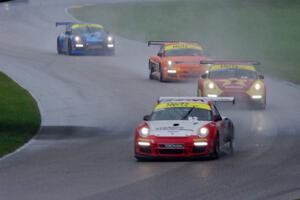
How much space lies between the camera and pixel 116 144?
25.9 m

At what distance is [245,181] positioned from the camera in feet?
62.8

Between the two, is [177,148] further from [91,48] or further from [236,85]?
[91,48]

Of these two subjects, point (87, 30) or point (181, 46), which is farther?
point (87, 30)

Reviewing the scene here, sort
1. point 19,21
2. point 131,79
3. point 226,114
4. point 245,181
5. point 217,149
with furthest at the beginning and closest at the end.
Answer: point 19,21
point 131,79
point 226,114
point 217,149
point 245,181

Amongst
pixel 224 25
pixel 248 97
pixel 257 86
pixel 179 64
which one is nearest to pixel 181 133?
pixel 248 97

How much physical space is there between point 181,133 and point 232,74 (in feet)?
39.4

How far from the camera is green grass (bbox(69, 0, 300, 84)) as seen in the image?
52.9 meters

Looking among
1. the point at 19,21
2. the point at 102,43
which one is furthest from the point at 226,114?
the point at 19,21

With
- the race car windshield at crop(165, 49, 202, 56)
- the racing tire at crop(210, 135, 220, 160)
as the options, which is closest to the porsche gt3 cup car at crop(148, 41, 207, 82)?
the race car windshield at crop(165, 49, 202, 56)

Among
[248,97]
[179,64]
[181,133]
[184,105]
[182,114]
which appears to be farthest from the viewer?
[179,64]

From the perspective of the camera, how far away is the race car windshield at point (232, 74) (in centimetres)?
3384

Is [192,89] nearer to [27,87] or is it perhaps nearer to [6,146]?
[27,87]

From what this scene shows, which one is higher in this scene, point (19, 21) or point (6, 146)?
point (6, 146)

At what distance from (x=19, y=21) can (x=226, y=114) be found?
38.9 metres
